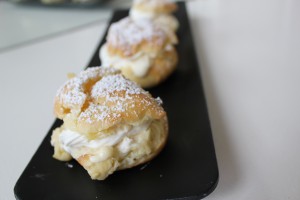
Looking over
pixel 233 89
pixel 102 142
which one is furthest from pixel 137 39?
pixel 102 142

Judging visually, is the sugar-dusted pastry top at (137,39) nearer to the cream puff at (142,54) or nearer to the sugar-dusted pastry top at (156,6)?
the cream puff at (142,54)

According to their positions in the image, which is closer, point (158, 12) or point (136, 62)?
point (136, 62)

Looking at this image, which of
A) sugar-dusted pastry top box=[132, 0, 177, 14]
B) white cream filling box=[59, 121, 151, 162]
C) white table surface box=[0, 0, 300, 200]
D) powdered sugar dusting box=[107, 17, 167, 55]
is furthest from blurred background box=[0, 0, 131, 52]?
white cream filling box=[59, 121, 151, 162]

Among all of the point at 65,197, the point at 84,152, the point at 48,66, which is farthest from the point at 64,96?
the point at 48,66

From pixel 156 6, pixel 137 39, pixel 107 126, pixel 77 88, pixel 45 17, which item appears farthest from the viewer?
pixel 45 17

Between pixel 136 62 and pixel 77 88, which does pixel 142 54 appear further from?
pixel 77 88

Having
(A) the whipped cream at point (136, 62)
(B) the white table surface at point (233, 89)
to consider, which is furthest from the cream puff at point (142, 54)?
(B) the white table surface at point (233, 89)

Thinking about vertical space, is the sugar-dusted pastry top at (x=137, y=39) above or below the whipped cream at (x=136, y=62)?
above
